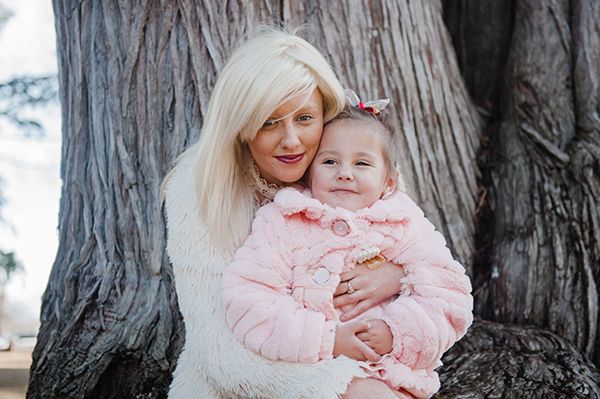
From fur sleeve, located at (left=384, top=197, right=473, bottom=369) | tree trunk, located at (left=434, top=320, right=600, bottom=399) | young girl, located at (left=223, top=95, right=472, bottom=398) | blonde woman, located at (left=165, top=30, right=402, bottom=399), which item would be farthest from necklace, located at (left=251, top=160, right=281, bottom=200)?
tree trunk, located at (left=434, top=320, right=600, bottom=399)

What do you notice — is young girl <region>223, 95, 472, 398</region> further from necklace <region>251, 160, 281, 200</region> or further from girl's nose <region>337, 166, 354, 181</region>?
necklace <region>251, 160, 281, 200</region>

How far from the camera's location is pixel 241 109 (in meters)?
2.44

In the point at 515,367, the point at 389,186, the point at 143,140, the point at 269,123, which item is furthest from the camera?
the point at 143,140

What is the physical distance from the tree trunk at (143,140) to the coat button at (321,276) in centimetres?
95

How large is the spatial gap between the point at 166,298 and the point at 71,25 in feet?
4.45

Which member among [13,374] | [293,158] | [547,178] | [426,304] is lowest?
[13,374]

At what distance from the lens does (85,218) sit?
10.7ft

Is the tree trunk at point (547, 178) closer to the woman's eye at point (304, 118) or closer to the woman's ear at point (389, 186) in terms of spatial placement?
the woman's ear at point (389, 186)

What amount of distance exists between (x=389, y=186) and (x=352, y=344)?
621 millimetres

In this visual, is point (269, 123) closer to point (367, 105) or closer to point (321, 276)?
point (367, 105)

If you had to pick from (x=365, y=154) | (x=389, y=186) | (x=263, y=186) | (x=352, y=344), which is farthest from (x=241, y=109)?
(x=352, y=344)

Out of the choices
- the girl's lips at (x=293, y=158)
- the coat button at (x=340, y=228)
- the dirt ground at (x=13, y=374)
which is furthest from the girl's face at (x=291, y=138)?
the dirt ground at (x=13, y=374)

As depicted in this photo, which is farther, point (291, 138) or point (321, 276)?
point (291, 138)

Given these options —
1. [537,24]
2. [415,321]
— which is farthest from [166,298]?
[537,24]
